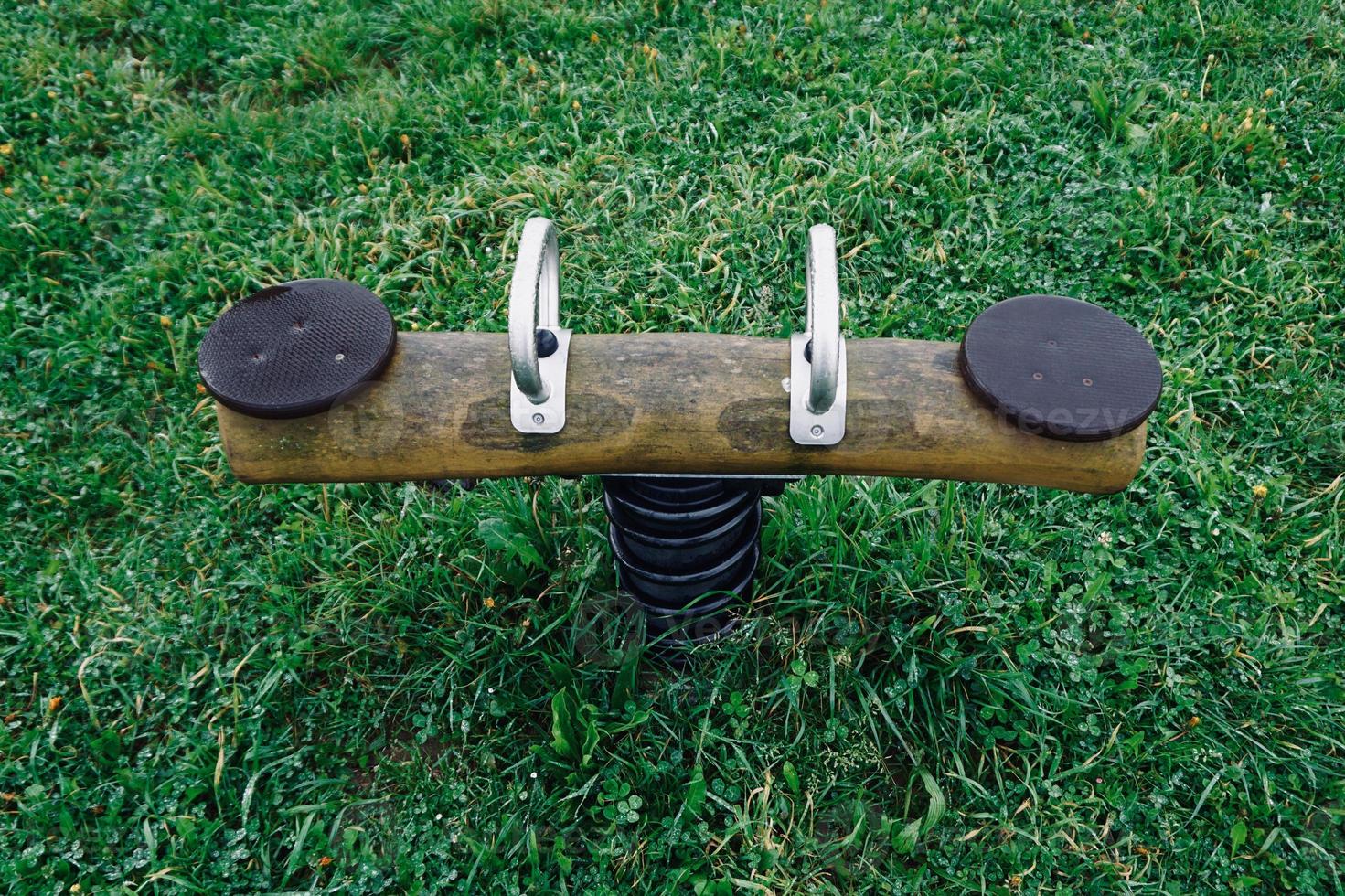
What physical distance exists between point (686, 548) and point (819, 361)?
2.43 feet

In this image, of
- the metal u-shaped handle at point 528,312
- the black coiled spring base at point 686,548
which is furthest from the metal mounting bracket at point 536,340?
the black coiled spring base at point 686,548

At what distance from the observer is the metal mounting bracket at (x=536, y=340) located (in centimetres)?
178

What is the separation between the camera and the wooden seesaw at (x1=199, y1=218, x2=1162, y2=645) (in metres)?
1.96

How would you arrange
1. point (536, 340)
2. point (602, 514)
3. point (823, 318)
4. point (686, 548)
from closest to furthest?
point (823, 318)
point (536, 340)
point (686, 548)
point (602, 514)

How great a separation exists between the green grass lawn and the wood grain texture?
2.18 ft

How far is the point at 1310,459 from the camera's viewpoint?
2.99 meters

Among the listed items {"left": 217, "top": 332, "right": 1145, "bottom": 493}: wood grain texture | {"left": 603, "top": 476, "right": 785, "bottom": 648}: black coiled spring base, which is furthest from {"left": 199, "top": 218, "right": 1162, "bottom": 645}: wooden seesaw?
{"left": 603, "top": 476, "right": 785, "bottom": 648}: black coiled spring base

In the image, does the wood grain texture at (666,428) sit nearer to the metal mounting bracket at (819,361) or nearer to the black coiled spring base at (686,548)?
the metal mounting bracket at (819,361)

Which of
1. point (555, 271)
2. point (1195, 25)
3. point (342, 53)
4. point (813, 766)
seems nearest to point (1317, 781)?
point (813, 766)

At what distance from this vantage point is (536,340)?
193 cm

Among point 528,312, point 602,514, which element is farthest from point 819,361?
point 602,514

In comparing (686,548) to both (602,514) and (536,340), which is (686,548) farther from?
(536,340)

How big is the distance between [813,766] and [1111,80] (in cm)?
316

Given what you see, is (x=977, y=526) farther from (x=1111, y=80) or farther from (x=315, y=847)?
(x=1111, y=80)
